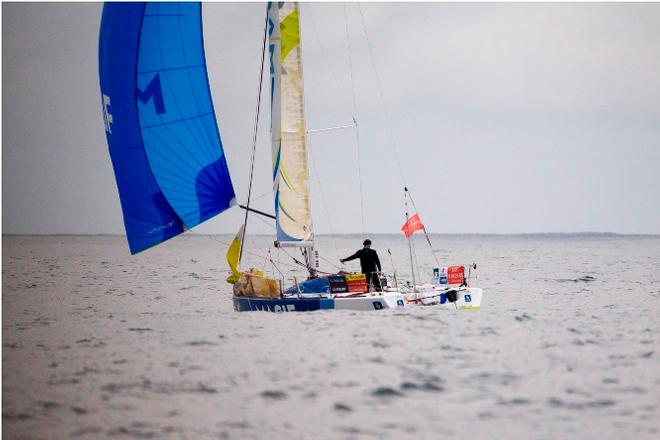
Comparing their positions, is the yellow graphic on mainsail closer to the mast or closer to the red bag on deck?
the mast

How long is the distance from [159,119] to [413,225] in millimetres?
7453

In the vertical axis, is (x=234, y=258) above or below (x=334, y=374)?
above

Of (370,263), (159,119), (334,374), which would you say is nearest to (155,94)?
(159,119)

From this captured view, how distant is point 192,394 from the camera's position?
31.9 feet

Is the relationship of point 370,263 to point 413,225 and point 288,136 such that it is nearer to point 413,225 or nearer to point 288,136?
point 413,225

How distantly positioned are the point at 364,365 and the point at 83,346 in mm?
5357

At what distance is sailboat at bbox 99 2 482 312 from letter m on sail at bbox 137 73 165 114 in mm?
27

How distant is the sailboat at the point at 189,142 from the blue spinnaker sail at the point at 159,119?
3 cm

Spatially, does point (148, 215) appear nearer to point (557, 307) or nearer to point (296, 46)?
point (296, 46)

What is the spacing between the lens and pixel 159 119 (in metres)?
20.2

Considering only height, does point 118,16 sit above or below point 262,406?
above

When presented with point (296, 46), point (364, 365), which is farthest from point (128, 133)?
point (364, 365)

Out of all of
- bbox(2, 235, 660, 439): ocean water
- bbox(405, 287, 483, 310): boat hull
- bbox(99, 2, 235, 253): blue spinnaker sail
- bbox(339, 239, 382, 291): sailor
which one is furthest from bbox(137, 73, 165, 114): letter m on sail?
bbox(405, 287, 483, 310): boat hull

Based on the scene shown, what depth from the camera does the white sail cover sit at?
21.2m
